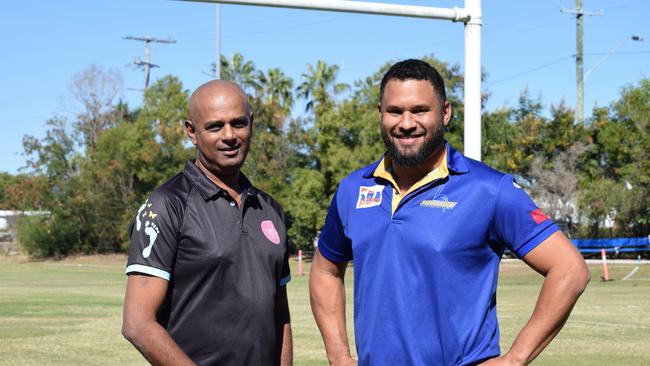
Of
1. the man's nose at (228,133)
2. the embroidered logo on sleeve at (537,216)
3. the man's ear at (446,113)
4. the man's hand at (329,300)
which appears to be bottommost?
the man's hand at (329,300)

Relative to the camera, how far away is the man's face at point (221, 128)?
434 cm

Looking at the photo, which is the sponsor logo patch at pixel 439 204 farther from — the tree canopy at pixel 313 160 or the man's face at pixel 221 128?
the tree canopy at pixel 313 160

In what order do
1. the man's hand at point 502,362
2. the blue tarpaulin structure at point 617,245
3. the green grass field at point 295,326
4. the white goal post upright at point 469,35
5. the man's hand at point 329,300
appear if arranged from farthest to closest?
the blue tarpaulin structure at point 617,245 < the green grass field at point 295,326 < the white goal post upright at point 469,35 < the man's hand at point 329,300 < the man's hand at point 502,362

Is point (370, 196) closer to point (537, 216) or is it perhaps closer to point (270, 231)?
point (270, 231)

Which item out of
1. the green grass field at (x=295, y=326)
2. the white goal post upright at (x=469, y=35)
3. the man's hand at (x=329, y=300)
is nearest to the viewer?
the man's hand at (x=329, y=300)

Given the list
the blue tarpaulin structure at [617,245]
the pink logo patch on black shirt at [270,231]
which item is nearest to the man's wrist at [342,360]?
the pink logo patch on black shirt at [270,231]

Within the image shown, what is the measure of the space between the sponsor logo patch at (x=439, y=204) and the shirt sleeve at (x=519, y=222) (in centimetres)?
18

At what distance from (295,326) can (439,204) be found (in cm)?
1284

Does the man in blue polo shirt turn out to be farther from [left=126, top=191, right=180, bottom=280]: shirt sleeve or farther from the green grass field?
the green grass field

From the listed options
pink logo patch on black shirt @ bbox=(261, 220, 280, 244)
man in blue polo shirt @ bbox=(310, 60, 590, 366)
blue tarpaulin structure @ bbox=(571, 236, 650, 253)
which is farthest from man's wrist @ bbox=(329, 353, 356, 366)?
blue tarpaulin structure @ bbox=(571, 236, 650, 253)

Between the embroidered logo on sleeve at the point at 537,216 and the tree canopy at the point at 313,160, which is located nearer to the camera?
the embroidered logo on sleeve at the point at 537,216

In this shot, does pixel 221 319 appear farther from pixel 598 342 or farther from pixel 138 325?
pixel 598 342

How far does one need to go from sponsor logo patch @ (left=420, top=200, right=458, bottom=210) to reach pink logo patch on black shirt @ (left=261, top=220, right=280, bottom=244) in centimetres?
71

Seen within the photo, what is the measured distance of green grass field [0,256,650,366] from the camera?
495 inches
